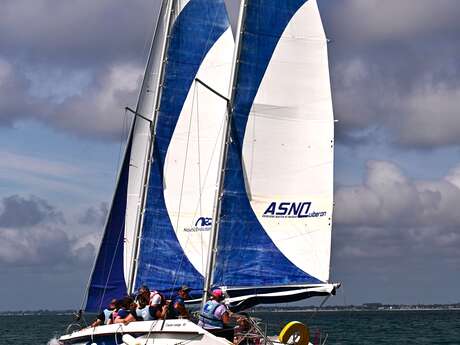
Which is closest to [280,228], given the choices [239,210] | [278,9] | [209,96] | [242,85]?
[239,210]

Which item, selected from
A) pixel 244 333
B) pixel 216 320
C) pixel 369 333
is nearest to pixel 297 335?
pixel 244 333

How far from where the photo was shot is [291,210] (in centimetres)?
2966

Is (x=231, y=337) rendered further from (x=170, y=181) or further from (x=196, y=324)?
(x=170, y=181)

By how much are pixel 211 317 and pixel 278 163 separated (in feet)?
18.5

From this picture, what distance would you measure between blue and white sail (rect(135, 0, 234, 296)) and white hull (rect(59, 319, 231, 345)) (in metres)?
7.13

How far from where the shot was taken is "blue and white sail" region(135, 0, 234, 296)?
3581 centimetres

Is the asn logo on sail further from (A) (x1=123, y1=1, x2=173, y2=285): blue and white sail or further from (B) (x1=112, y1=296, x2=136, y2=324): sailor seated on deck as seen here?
(A) (x1=123, y1=1, x2=173, y2=285): blue and white sail

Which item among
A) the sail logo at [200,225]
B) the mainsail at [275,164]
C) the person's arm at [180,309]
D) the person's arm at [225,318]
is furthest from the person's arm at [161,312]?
the sail logo at [200,225]

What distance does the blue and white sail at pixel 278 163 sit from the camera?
29.3m

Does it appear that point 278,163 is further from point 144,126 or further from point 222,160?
point 144,126

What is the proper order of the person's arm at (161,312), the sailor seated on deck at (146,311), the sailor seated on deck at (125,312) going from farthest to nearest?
A: the sailor seated on deck at (125,312), the sailor seated on deck at (146,311), the person's arm at (161,312)

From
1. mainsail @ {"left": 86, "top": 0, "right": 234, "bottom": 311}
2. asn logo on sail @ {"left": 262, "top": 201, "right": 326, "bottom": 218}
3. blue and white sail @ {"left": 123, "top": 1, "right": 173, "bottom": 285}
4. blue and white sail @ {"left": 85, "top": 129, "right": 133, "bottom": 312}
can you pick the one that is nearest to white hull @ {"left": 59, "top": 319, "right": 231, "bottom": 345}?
asn logo on sail @ {"left": 262, "top": 201, "right": 326, "bottom": 218}

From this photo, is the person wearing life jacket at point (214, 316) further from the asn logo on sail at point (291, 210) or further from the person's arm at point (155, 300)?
the asn logo on sail at point (291, 210)

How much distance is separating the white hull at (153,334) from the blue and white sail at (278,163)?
10.5ft
